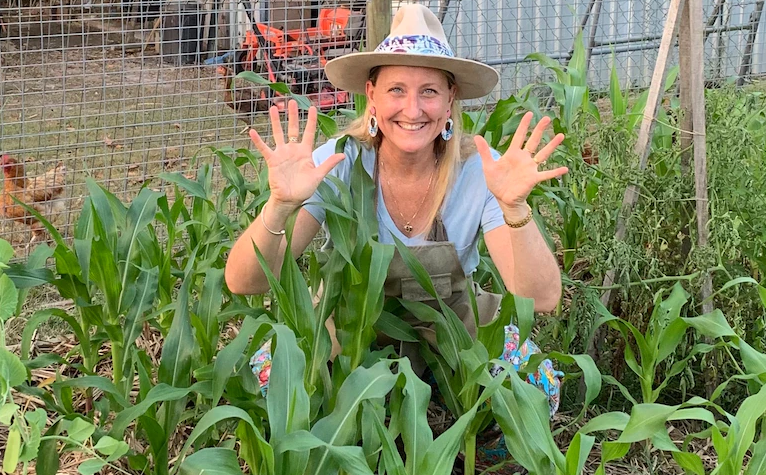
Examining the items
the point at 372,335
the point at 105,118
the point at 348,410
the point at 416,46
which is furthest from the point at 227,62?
the point at 348,410

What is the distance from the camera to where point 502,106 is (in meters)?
2.95

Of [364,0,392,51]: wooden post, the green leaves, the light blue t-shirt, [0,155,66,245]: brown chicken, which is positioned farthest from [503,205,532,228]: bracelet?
[0,155,66,245]: brown chicken

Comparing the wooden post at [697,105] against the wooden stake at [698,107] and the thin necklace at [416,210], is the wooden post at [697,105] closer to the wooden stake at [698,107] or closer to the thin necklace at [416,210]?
the wooden stake at [698,107]

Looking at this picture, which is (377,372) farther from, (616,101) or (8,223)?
(8,223)

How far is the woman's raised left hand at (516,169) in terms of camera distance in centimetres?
187

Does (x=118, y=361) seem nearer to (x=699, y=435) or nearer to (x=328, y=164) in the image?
(x=328, y=164)

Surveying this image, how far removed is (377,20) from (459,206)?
1.17 meters

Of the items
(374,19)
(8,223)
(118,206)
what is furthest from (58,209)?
(374,19)

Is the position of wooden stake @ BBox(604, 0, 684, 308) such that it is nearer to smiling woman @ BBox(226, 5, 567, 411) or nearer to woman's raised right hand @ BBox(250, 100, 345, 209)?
smiling woman @ BBox(226, 5, 567, 411)

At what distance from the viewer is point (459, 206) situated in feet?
7.59

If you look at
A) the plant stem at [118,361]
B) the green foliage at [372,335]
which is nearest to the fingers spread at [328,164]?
the green foliage at [372,335]

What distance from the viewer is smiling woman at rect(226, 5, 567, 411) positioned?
1.99 m

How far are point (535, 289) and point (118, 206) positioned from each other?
1372 mm

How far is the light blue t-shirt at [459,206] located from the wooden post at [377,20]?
970 millimetres
